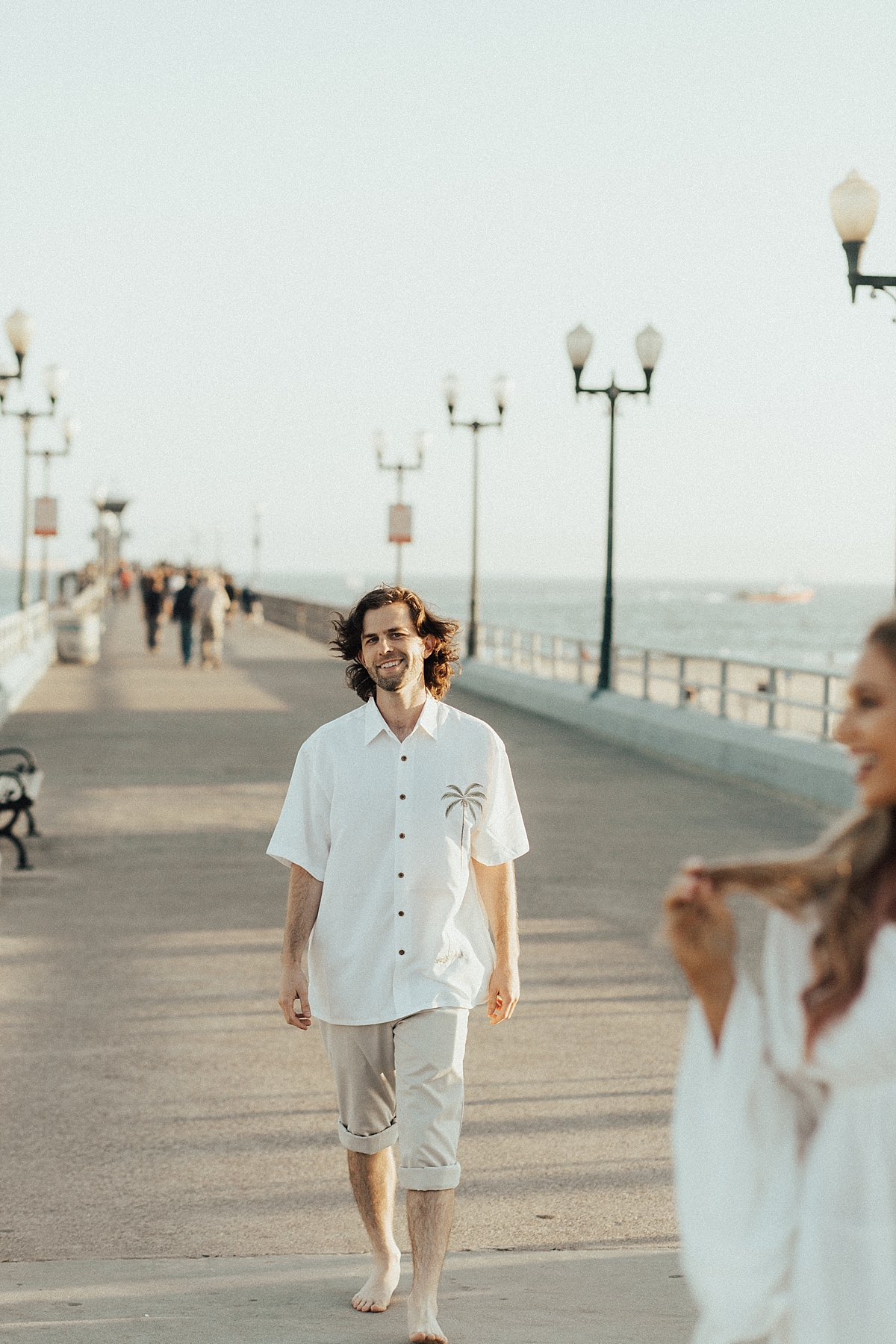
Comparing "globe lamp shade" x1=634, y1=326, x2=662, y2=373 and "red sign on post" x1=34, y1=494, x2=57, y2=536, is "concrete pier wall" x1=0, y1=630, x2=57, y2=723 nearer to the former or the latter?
"red sign on post" x1=34, y1=494, x2=57, y2=536

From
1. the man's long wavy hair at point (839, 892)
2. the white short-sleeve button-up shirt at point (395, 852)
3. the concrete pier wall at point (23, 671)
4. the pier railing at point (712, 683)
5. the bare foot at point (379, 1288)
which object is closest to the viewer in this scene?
the man's long wavy hair at point (839, 892)

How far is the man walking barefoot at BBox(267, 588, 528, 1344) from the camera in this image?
13.2 ft

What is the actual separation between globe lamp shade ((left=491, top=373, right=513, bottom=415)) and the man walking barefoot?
2455 cm

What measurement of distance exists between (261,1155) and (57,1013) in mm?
2141

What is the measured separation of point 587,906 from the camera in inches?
392

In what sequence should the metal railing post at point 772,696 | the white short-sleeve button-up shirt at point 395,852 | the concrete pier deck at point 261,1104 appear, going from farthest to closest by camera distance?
the metal railing post at point 772,696 < the concrete pier deck at point 261,1104 < the white short-sleeve button-up shirt at point 395,852

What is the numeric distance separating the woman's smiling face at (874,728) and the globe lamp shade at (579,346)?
1990cm

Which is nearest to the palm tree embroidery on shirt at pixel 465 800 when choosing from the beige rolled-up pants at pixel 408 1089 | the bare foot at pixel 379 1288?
the beige rolled-up pants at pixel 408 1089

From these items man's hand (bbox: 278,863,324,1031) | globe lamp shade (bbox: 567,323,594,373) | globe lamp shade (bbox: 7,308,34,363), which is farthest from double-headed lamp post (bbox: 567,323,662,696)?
man's hand (bbox: 278,863,324,1031)

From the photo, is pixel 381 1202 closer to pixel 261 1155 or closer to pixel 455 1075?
pixel 455 1075

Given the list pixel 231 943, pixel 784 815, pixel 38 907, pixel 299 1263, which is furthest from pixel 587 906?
pixel 299 1263

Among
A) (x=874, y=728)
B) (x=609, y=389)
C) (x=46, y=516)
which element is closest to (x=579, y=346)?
(x=609, y=389)

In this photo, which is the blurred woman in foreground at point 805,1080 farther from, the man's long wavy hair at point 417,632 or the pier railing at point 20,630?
the pier railing at point 20,630

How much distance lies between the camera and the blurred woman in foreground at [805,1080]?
2.04 metres
